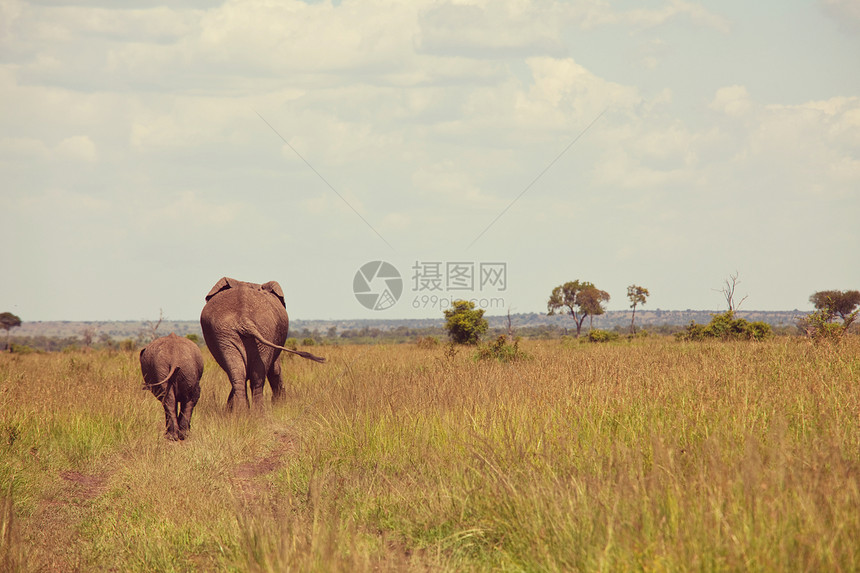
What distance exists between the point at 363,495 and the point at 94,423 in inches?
191

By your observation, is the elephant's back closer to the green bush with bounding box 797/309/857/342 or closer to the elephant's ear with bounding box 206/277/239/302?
the elephant's ear with bounding box 206/277/239/302

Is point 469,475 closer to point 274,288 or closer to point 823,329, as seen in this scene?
point 274,288

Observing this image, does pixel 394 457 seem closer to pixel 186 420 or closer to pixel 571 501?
pixel 571 501

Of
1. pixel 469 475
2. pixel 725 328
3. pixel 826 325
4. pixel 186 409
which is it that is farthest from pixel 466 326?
pixel 469 475

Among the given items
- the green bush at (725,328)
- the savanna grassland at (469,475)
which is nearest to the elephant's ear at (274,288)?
the savanna grassland at (469,475)

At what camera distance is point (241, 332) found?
10578mm

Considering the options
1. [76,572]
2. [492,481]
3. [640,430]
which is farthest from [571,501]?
[76,572]

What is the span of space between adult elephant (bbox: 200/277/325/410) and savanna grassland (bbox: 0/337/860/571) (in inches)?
30.5

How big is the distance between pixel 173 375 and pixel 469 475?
521cm

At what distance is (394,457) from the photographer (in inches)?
262

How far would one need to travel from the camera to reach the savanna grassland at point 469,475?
3.57 meters

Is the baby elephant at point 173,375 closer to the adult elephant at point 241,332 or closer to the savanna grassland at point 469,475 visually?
the savanna grassland at point 469,475

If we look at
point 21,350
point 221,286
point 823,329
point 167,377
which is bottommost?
point 21,350

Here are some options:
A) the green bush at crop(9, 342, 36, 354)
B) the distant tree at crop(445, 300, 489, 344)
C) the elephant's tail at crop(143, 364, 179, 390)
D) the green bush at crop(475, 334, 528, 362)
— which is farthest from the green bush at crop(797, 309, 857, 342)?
the green bush at crop(9, 342, 36, 354)
